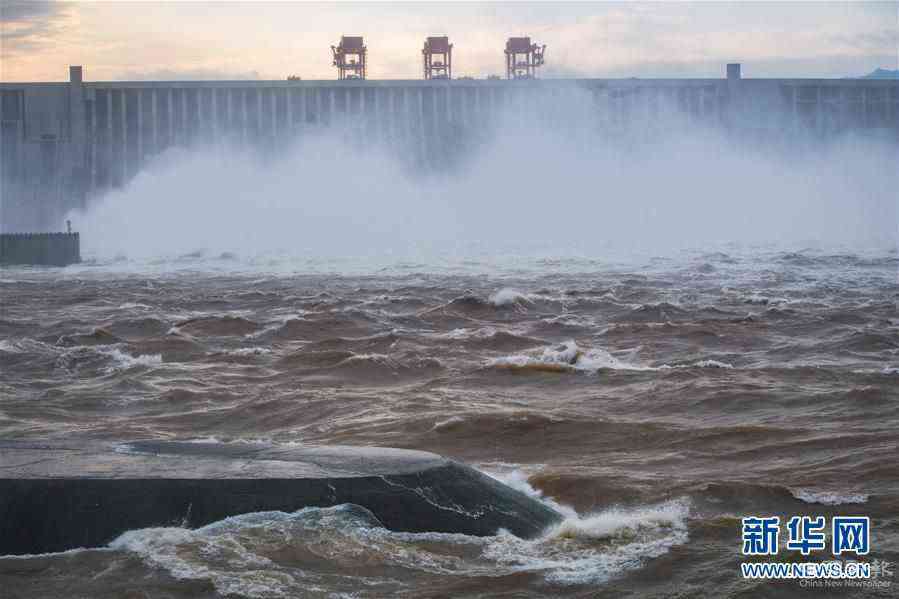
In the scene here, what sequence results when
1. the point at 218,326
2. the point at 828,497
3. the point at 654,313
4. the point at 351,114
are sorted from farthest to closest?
1. the point at 351,114
2. the point at 654,313
3. the point at 218,326
4. the point at 828,497

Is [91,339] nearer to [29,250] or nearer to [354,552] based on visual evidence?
[354,552]

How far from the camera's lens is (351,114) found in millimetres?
51250

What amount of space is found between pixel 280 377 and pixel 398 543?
7.70m

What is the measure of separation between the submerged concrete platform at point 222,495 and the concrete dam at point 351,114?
141 feet

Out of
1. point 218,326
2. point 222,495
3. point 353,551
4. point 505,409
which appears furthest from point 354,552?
point 218,326

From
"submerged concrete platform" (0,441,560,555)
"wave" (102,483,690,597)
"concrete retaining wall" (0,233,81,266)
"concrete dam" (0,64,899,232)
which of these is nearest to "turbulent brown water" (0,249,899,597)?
"wave" (102,483,690,597)

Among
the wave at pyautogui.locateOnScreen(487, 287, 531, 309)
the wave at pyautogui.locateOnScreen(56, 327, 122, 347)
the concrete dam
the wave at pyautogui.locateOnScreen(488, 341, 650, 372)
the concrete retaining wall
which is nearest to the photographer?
the wave at pyautogui.locateOnScreen(488, 341, 650, 372)

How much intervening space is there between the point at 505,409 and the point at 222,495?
5006 millimetres

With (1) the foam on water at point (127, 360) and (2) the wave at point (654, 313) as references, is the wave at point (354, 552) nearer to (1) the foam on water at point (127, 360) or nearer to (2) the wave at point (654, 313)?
(1) the foam on water at point (127, 360)

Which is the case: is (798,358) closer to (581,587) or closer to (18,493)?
(581,587)

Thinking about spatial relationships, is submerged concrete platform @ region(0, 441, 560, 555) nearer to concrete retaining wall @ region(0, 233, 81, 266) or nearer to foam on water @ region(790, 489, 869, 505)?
foam on water @ region(790, 489, 869, 505)

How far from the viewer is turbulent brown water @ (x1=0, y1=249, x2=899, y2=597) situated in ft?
22.7

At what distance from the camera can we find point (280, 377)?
14664mm

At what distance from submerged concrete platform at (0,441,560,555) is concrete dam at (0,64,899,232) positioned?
43054 millimetres
